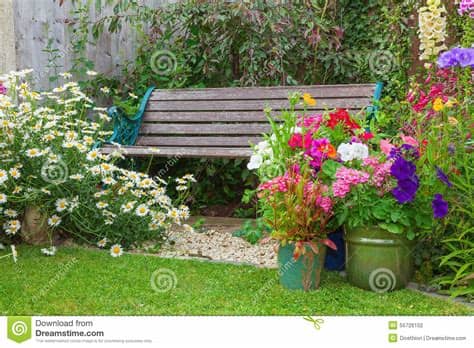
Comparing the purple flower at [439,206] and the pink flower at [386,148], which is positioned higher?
the pink flower at [386,148]

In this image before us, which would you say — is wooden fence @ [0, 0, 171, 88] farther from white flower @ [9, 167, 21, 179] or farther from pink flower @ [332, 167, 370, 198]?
pink flower @ [332, 167, 370, 198]

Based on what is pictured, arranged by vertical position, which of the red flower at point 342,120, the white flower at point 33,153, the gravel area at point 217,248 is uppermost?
the red flower at point 342,120

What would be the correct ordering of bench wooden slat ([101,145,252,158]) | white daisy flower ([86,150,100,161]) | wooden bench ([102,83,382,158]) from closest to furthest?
white daisy flower ([86,150,100,161]) → bench wooden slat ([101,145,252,158]) → wooden bench ([102,83,382,158])

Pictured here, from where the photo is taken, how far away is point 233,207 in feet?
16.9

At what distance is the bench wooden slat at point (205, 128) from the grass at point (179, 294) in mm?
1436

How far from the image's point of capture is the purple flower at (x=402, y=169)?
2578 mm

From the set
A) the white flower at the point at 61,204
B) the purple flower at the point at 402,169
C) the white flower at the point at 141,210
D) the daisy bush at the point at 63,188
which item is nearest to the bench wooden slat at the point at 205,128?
the daisy bush at the point at 63,188

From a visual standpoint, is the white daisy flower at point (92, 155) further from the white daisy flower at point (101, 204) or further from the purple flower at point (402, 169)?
the purple flower at point (402, 169)

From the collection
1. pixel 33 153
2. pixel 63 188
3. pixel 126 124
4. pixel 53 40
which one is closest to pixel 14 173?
pixel 33 153

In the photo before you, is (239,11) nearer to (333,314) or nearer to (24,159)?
(24,159)

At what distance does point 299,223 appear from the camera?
2645 millimetres

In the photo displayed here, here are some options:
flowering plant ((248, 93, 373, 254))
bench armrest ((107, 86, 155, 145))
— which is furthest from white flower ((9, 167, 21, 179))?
flowering plant ((248, 93, 373, 254))

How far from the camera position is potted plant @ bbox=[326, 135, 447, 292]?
2633 millimetres

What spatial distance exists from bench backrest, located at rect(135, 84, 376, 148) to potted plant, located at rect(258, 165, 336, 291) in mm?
1606
